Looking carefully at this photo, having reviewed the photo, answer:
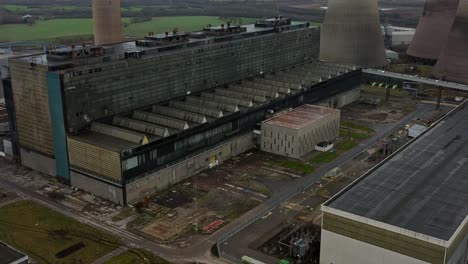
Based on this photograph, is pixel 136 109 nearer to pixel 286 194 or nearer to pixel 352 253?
pixel 286 194

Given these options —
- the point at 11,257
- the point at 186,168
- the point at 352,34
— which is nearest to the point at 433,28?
the point at 352,34

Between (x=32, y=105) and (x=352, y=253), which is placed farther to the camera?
(x=32, y=105)

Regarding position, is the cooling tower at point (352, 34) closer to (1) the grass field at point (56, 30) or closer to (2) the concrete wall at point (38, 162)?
(2) the concrete wall at point (38, 162)

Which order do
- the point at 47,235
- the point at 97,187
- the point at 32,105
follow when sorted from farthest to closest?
the point at 32,105, the point at 97,187, the point at 47,235

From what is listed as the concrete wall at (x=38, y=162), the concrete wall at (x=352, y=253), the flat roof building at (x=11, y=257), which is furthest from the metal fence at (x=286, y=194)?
the concrete wall at (x=38, y=162)

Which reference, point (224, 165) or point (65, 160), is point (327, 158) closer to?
point (224, 165)

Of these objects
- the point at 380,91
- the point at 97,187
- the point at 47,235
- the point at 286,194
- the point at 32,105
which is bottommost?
the point at 47,235

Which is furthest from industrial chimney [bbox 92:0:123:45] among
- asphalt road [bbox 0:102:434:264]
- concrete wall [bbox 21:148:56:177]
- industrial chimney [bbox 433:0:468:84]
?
industrial chimney [bbox 433:0:468:84]
